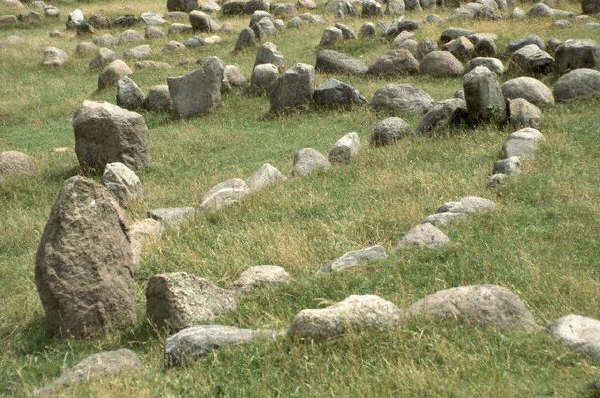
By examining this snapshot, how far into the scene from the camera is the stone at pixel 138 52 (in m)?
26.6

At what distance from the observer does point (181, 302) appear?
25.3 feet

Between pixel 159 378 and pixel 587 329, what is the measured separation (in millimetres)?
3382

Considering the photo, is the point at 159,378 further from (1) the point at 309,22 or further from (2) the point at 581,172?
(1) the point at 309,22

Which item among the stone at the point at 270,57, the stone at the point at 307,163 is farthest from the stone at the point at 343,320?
the stone at the point at 270,57

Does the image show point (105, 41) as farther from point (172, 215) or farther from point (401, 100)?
point (172, 215)

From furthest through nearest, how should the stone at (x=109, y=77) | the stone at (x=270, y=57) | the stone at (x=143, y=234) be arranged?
the stone at (x=109, y=77) < the stone at (x=270, y=57) < the stone at (x=143, y=234)

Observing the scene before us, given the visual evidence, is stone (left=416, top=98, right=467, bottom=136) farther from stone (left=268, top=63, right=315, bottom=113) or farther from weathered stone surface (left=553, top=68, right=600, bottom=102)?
stone (left=268, top=63, right=315, bottom=113)

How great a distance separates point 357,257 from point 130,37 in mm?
23290

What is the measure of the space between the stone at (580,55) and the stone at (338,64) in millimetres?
5388

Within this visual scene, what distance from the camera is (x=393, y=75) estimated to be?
20.9m

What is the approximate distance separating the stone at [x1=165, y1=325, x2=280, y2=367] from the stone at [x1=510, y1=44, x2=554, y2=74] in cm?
1386

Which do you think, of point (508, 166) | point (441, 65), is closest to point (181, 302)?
point (508, 166)

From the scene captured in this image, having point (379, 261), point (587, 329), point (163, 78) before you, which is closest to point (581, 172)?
point (379, 261)

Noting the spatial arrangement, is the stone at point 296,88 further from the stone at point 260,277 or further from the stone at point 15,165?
the stone at point 260,277
